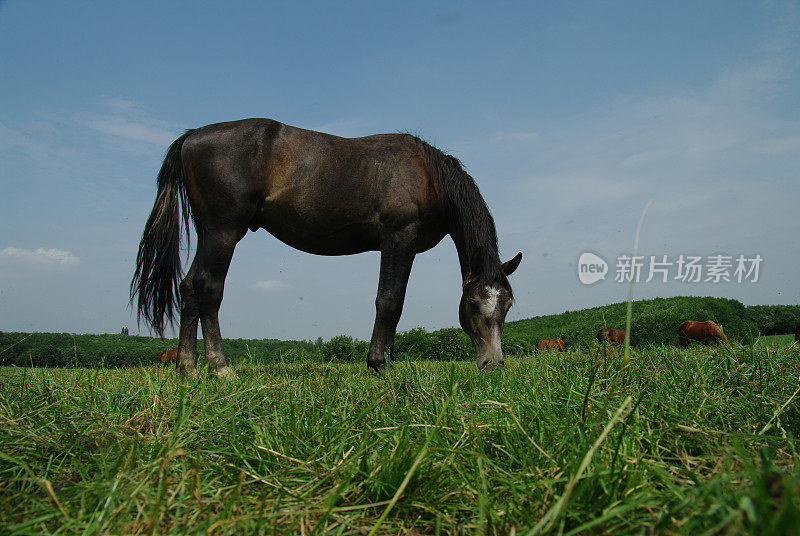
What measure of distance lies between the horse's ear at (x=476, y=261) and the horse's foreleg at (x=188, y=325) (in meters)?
3.11

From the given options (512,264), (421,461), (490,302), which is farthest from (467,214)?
(421,461)

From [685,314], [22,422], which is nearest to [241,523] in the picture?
[22,422]

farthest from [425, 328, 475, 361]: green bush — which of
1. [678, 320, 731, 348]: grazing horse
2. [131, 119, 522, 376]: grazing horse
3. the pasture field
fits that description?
the pasture field

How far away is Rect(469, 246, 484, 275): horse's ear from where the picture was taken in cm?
540

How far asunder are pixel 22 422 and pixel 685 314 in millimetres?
12784

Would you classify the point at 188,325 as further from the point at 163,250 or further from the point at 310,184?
the point at 310,184

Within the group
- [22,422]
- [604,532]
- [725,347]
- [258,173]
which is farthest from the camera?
[258,173]

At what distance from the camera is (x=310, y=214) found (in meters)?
5.48

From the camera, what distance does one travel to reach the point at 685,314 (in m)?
11.6

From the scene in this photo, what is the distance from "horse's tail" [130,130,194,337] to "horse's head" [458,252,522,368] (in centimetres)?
345

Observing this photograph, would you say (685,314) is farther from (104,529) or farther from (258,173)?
(104,529)

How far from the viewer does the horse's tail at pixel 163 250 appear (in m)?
5.61

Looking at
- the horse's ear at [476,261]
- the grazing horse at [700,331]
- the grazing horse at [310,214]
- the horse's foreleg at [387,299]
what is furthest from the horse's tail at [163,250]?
the grazing horse at [700,331]

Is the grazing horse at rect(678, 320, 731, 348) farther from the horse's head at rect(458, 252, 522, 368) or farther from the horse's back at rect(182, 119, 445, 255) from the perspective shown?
the horse's back at rect(182, 119, 445, 255)
